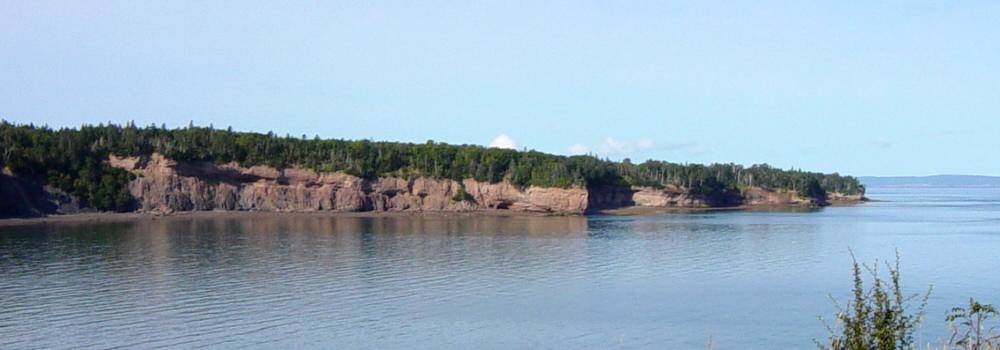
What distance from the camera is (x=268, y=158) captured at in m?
101

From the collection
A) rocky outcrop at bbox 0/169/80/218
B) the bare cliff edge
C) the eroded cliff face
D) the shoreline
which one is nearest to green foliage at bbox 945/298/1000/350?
the shoreline

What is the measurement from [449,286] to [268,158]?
68.7m

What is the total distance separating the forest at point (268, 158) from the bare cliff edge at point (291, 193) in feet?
2.83

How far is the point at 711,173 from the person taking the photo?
141125mm

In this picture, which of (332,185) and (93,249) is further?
(332,185)

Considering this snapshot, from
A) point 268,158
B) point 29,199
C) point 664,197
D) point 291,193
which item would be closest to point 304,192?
point 291,193

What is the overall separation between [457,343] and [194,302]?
34.9 feet

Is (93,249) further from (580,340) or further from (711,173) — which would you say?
(711,173)

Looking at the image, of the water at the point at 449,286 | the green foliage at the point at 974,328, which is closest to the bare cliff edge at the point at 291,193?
the water at the point at 449,286

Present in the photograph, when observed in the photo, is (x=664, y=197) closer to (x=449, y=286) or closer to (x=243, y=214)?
(x=243, y=214)

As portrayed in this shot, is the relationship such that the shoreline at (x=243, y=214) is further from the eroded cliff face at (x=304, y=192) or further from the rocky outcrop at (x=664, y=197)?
the rocky outcrop at (x=664, y=197)

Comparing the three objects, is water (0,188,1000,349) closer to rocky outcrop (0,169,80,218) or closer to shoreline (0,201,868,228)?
shoreline (0,201,868,228)

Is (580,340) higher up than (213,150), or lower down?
lower down

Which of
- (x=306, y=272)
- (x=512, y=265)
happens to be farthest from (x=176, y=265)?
(x=512, y=265)
